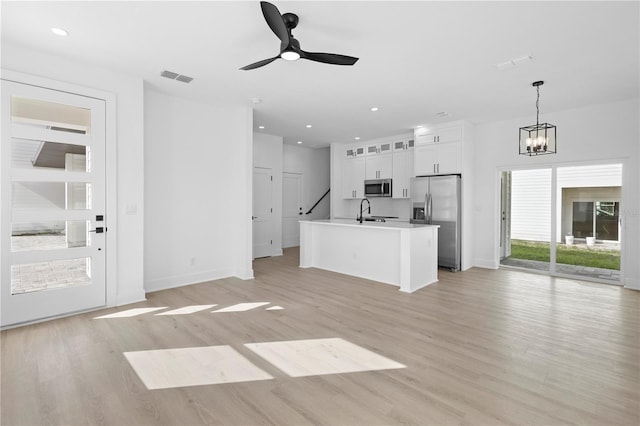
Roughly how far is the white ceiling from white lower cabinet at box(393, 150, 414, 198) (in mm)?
2228

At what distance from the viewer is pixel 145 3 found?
2553mm

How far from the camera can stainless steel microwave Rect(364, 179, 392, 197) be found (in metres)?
7.70

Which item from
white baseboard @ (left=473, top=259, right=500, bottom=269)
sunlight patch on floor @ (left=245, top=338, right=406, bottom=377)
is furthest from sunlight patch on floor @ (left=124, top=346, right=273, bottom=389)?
white baseboard @ (left=473, top=259, right=500, bottom=269)

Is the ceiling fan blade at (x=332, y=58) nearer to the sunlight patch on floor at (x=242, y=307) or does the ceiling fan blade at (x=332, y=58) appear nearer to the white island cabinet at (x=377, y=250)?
the white island cabinet at (x=377, y=250)

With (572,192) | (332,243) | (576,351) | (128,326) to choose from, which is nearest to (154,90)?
(128,326)

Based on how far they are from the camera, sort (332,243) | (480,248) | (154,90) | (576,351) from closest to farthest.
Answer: (576,351)
(154,90)
(332,243)
(480,248)

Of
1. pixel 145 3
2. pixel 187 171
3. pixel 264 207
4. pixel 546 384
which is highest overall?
pixel 145 3

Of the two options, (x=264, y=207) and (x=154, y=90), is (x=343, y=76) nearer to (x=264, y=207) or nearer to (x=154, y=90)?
(x=154, y=90)

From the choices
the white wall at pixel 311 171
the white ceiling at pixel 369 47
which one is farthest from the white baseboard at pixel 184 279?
the white wall at pixel 311 171

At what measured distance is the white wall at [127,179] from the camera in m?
3.89

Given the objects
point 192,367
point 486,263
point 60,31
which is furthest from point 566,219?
point 60,31

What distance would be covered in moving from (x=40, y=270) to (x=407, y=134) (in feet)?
22.4

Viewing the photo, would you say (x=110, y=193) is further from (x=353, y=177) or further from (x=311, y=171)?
(x=311, y=171)

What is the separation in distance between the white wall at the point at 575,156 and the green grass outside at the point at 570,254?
0.25m
